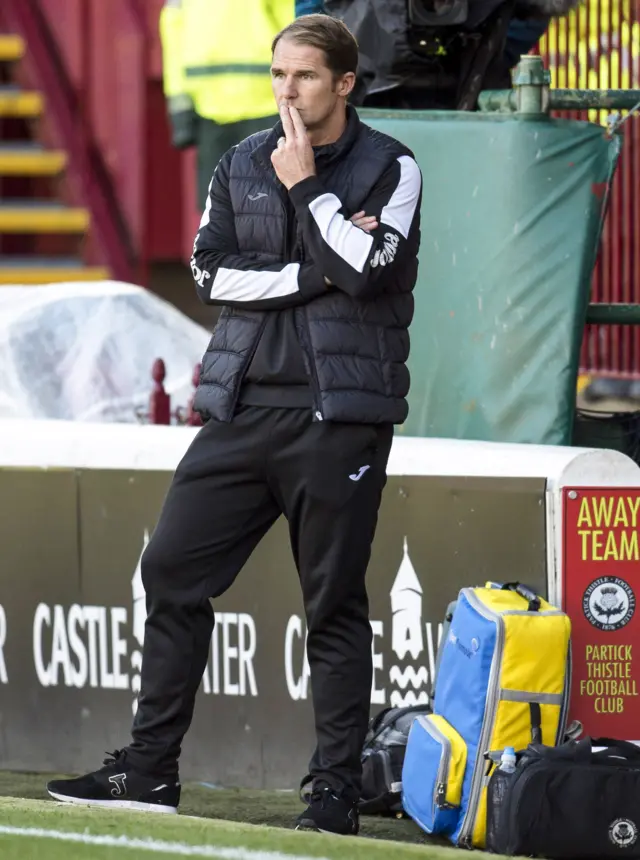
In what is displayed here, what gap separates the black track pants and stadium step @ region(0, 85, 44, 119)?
868 centimetres

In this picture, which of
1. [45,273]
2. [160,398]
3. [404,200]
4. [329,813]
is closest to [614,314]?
[160,398]

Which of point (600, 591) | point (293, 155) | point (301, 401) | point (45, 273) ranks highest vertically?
point (293, 155)

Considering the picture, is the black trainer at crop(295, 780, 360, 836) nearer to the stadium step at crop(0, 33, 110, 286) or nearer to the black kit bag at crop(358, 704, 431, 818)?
the black kit bag at crop(358, 704, 431, 818)

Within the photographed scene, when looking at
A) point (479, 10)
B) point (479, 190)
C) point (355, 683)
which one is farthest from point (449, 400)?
point (355, 683)

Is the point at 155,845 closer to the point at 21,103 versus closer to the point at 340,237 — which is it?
the point at 340,237

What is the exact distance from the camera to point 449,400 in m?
6.11

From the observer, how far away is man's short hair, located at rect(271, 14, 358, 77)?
4324 mm

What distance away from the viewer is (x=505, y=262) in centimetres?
601

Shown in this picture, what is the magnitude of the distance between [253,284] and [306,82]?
1.49ft

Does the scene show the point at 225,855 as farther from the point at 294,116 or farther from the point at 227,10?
the point at 227,10

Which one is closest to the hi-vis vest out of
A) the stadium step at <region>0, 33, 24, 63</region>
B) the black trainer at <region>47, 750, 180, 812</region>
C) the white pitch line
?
the stadium step at <region>0, 33, 24, 63</region>

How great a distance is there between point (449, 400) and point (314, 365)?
72.9 inches

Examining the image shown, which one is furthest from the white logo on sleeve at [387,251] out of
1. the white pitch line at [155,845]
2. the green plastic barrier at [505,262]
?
the green plastic barrier at [505,262]

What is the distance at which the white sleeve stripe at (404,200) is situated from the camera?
14.2 ft
